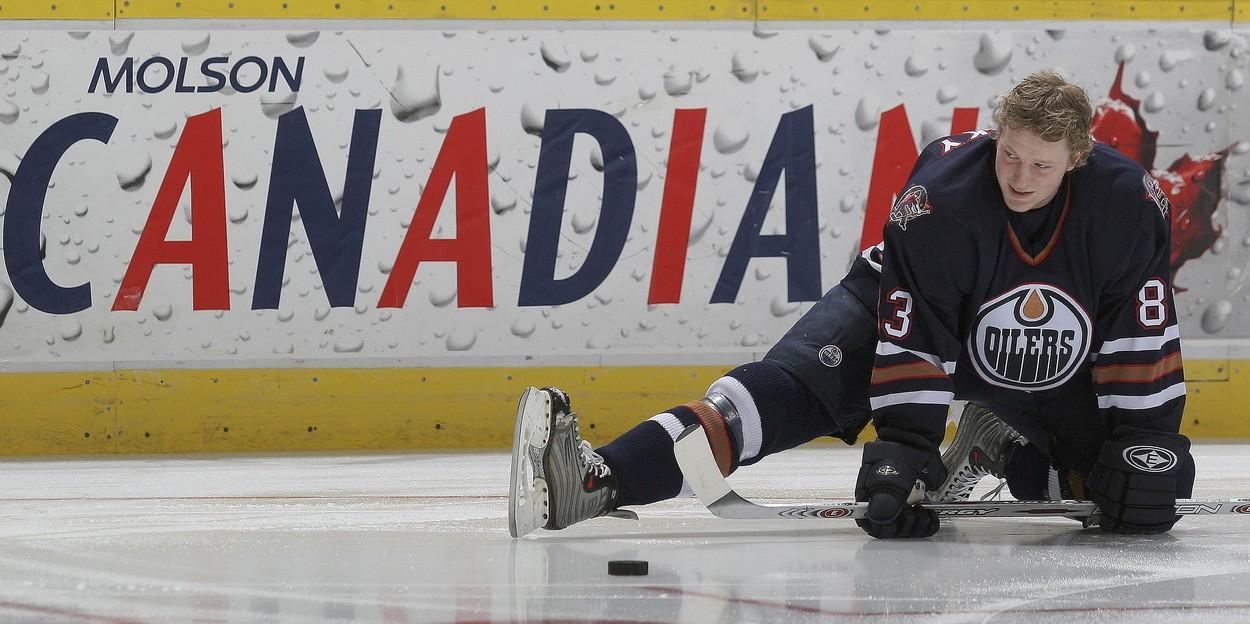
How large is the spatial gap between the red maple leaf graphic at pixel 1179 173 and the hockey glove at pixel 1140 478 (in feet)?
7.76

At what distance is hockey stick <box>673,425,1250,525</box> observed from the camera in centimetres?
194

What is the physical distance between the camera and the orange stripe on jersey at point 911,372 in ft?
6.25

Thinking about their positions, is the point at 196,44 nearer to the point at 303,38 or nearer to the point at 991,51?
the point at 303,38

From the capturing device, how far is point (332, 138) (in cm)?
396

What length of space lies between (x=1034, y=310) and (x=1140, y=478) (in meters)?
0.29

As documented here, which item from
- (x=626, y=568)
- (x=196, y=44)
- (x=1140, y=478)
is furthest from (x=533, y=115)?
(x=626, y=568)

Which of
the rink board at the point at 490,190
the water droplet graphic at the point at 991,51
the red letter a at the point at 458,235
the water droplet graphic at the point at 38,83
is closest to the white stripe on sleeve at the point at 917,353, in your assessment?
the rink board at the point at 490,190

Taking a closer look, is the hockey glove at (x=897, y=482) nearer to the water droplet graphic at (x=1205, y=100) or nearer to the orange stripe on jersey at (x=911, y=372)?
the orange stripe on jersey at (x=911, y=372)

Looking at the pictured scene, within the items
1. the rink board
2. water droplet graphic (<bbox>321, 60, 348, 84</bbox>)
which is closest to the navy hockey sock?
the rink board

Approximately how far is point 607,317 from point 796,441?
200cm

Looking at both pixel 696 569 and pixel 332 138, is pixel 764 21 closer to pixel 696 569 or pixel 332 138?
pixel 332 138

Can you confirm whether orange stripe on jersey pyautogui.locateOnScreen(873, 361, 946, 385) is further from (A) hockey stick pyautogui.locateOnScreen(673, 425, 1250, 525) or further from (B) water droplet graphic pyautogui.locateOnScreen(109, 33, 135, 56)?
(B) water droplet graphic pyautogui.locateOnScreen(109, 33, 135, 56)

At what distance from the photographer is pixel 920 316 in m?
1.94

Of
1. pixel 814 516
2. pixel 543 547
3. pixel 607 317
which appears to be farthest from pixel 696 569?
pixel 607 317
